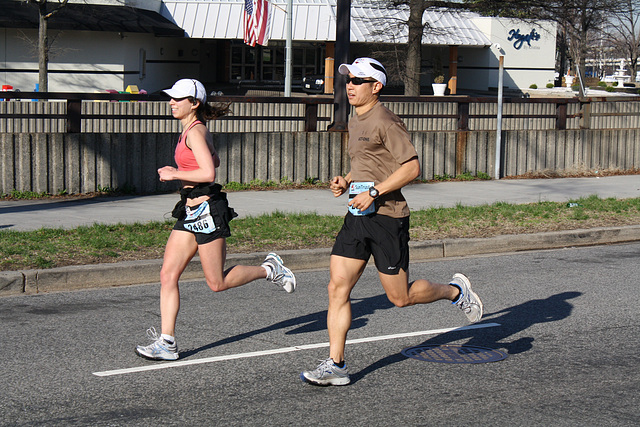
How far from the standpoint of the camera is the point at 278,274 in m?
6.23

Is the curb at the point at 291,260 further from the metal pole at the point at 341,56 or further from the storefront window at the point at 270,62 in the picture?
the storefront window at the point at 270,62

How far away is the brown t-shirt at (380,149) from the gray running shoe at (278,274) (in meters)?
1.35

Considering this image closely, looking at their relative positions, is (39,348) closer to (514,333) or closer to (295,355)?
(295,355)

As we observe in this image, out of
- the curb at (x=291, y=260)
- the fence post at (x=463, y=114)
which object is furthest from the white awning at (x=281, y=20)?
the curb at (x=291, y=260)

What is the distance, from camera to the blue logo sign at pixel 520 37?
49188 mm

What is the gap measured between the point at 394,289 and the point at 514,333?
173 cm

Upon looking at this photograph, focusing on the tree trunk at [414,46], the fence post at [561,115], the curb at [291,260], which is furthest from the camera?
the tree trunk at [414,46]

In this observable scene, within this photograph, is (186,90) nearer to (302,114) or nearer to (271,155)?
(271,155)

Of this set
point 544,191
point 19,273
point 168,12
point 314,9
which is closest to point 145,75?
point 168,12

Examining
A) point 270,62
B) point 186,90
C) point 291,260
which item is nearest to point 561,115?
point 291,260

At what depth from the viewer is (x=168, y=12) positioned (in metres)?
37.5

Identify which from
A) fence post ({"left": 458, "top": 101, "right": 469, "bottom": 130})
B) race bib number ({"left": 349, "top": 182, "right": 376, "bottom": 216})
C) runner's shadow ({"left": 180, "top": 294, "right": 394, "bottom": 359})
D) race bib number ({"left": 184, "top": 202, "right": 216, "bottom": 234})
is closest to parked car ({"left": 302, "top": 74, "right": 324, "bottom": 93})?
fence post ({"left": 458, "top": 101, "right": 469, "bottom": 130})

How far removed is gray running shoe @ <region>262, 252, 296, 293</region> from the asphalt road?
40 centimetres

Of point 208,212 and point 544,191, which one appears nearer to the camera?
point 208,212
